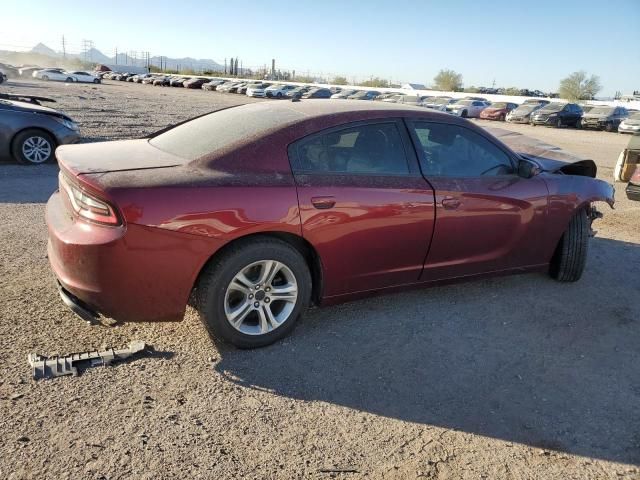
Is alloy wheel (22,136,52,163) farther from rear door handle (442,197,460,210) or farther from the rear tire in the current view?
the rear tire

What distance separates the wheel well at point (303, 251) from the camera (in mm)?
3133

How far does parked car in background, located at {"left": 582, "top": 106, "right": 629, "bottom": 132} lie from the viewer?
98.6 ft

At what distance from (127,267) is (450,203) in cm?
231

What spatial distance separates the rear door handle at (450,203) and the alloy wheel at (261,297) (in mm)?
1294

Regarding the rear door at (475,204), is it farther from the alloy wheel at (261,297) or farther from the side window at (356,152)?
the alloy wheel at (261,297)

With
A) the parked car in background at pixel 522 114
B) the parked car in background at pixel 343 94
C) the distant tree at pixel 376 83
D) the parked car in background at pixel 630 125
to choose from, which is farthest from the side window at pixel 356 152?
the distant tree at pixel 376 83

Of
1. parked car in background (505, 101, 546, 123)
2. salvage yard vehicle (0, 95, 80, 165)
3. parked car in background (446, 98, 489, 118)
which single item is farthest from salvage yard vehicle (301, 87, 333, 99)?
salvage yard vehicle (0, 95, 80, 165)

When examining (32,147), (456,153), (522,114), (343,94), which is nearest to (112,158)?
(456,153)

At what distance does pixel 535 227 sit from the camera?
4.33 meters

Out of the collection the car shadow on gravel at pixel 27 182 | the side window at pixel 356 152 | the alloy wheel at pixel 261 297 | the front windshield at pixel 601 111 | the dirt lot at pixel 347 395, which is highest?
the front windshield at pixel 601 111

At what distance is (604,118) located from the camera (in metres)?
29.9

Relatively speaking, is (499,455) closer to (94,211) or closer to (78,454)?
(78,454)

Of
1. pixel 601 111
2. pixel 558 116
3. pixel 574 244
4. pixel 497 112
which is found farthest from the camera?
pixel 497 112

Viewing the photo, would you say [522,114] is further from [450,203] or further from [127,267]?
[127,267]
